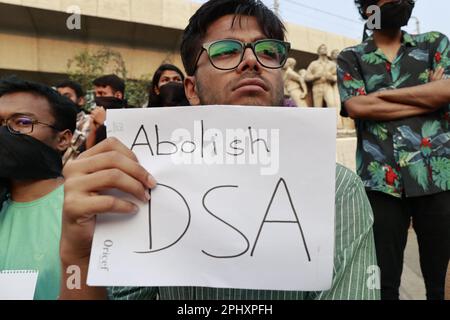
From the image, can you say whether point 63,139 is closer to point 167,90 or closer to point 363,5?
point 167,90

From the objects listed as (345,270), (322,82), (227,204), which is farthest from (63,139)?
(322,82)

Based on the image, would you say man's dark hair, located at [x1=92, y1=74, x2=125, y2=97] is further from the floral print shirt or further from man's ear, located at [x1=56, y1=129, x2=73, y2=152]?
the floral print shirt

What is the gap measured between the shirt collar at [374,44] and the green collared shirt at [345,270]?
1.04m

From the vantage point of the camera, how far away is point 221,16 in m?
1.22

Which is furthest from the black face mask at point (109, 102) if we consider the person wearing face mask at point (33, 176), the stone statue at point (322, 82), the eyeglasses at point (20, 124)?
the stone statue at point (322, 82)

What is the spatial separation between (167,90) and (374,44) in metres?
1.35

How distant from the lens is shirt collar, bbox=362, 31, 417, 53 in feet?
5.90

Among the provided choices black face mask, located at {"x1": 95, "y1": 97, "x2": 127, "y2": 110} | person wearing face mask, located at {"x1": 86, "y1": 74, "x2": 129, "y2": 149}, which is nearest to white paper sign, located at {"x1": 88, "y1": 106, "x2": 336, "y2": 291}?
person wearing face mask, located at {"x1": 86, "y1": 74, "x2": 129, "y2": 149}

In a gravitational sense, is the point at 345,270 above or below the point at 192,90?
below

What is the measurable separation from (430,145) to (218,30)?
1038 mm

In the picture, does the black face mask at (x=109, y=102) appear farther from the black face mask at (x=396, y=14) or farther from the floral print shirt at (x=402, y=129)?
the black face mask at (x=396, y=14)

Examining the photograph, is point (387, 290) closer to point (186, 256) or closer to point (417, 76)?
point (417, 76)

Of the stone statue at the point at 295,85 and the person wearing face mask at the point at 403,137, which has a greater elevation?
the stone statue at the point at 295,85

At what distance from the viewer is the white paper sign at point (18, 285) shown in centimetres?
117
